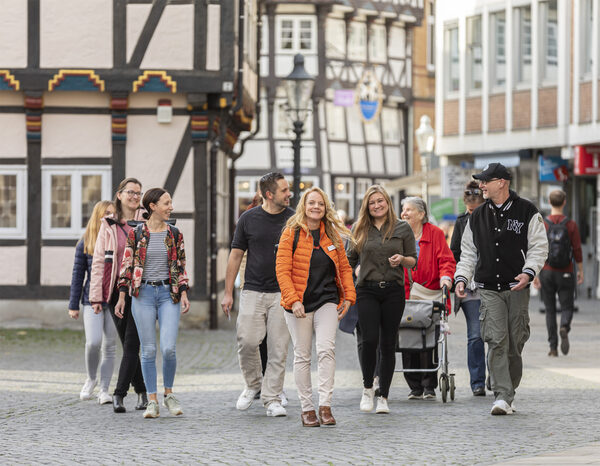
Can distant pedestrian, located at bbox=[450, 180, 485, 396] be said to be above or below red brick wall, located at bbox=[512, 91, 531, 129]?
below

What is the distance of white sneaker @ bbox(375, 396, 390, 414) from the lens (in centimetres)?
1125

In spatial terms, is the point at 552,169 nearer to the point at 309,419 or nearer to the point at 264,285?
the point at 264,285

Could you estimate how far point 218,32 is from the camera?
21.5m

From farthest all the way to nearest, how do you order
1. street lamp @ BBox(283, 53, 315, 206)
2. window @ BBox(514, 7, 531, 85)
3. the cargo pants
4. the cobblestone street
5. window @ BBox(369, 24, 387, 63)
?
window @ BBox(369, 24, 387, 63)
window @ BBox(514, 7, 531, 85)
street lamp @ BBox(283, 53, 315, 206)
the cargo pants
the cobblestone street

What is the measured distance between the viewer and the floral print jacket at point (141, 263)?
442 inches

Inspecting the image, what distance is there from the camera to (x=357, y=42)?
54.2 metres

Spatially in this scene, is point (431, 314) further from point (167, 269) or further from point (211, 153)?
point (211, 153)

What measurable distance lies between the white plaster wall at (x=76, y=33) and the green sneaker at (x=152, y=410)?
11.0 m

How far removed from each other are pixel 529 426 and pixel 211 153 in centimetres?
1245

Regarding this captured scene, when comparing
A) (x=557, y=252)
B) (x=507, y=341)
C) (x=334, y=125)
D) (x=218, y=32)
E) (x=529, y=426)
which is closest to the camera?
(x=529, y=426)

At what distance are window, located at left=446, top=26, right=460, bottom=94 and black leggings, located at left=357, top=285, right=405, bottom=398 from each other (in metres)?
25.7

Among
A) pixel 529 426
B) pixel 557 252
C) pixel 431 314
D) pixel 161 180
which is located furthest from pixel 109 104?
pixel 529 426

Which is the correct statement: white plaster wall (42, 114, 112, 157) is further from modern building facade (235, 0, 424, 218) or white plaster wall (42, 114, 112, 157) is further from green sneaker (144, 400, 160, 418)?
modern building facade (235, 0, 424, 218)

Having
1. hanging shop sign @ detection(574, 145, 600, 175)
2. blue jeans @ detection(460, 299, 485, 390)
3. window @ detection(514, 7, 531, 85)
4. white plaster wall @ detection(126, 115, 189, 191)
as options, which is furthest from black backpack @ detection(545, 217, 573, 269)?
window @ detection(514, 7, 531, 85)
